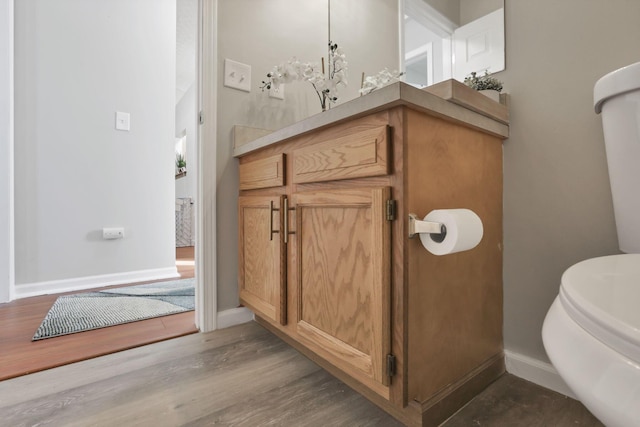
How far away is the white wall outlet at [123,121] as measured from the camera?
2219mm

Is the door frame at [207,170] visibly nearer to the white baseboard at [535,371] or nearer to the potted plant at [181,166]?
the white baseboard at [535,371]

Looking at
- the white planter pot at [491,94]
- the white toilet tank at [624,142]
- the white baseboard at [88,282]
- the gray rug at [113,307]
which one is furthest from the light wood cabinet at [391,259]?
the white baseboard at [88,282]

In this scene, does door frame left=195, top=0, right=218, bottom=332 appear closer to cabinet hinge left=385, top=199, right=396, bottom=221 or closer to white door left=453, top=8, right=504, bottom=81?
cabinet hinge left=385, top=199, right=396, bottom=221

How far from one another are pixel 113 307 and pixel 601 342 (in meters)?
2.03

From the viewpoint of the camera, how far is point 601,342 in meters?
0.29

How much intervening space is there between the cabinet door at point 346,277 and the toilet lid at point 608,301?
363 mm

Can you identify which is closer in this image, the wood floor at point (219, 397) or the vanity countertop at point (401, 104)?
the vanity countertop at point (401, 104)

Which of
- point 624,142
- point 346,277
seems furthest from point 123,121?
point 624,142

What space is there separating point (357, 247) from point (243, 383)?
58cm

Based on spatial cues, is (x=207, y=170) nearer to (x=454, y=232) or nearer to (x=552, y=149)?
(x=454, y=232)

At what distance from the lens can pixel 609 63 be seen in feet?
2.80

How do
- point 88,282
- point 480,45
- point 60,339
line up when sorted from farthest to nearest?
point 88,282 < point 60,339 < point 480,45

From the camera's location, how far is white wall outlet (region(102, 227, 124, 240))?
2148 millimetres

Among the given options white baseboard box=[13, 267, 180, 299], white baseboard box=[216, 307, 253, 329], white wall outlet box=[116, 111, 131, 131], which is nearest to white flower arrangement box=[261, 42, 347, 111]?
white baseboard box=[216, 307, 253, 329]
